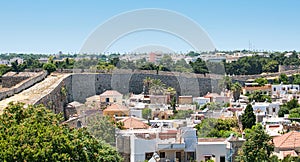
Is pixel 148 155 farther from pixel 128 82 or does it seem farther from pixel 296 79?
pixel 296 79

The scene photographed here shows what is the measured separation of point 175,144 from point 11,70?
21851 millimetres

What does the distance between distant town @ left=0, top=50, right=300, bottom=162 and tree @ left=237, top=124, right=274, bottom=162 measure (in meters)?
0.02

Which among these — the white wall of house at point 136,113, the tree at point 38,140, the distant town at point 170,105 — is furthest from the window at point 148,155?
the white wall of house at point 136,113

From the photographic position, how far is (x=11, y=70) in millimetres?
29578

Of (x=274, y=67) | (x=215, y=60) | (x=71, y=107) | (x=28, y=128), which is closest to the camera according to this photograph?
(x=28, y=128)

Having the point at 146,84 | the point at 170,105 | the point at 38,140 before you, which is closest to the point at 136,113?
the point at 170,105

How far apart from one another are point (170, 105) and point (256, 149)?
10578 mm

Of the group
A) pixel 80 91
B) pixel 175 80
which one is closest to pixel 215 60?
pixel 175 80

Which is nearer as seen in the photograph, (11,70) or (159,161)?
(159,161)

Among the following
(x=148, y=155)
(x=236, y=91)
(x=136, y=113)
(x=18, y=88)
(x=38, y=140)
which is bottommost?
(x=236, y=91)

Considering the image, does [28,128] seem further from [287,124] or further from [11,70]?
[11,70]

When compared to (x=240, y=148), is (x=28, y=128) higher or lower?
higher

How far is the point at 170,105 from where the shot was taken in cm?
2016

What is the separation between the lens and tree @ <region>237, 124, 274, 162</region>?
9.48 m
